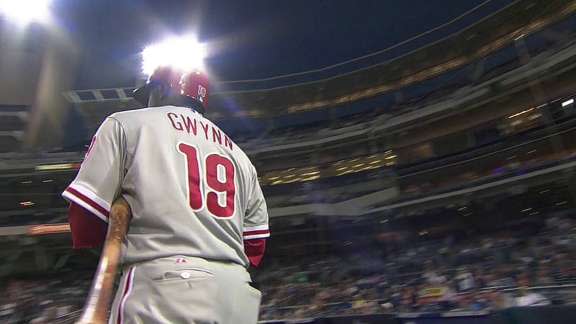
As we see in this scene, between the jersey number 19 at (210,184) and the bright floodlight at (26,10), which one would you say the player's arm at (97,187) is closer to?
the jersey number 19 at (210,184)

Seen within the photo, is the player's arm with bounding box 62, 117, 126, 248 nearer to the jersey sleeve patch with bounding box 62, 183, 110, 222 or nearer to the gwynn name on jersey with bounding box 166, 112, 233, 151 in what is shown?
the jersey sleeve patch with bounding box 62, 183, 110, 222

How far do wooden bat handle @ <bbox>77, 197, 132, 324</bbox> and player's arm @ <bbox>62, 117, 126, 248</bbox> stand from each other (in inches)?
1.3

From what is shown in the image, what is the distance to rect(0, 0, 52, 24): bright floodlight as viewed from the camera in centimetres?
1709

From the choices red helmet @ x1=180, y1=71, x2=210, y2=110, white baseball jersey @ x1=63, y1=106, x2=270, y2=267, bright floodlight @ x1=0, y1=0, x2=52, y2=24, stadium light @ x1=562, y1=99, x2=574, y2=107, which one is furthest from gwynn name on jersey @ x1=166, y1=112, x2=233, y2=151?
bright floodlight @ x1=0, y1=0, x2=52, y2=24

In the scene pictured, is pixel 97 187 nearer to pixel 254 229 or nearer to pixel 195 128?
pixel 195 128

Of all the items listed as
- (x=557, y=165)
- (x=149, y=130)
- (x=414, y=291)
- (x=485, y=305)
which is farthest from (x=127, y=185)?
(x=557, y=165)

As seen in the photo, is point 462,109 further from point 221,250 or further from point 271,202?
point 221,250

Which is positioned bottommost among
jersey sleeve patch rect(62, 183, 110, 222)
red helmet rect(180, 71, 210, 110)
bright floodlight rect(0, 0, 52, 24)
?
jersey sleeve patch rect(62, 183, 110, 222)

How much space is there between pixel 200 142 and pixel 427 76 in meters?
24.1

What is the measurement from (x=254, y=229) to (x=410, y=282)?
37.8 feet

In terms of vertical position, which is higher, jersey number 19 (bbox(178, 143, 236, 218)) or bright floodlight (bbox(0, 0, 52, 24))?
bright floodlight (bbox(0, 0, 52, 24))

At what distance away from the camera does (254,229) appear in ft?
5.24

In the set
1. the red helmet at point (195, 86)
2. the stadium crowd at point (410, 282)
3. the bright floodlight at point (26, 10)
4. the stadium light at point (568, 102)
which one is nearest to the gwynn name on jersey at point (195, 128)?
the red helmet at point (195, 86)

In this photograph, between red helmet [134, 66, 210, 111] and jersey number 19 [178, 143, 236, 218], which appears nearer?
jersey number 19 [178, 143, 236, 218]
